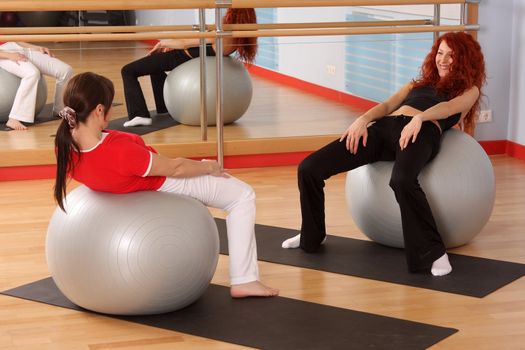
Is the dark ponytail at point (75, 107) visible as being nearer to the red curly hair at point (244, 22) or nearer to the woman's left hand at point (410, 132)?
the woman's left hand at point (410, 132)

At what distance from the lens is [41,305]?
3.35 m

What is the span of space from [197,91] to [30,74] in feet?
3.01

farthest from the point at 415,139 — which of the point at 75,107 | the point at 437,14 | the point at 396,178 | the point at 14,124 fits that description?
the point at 14,124

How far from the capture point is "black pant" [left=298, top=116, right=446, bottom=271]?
3555mm

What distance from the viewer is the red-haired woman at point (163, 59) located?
5.34 metres

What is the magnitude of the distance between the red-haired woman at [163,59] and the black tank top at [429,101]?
1.63m

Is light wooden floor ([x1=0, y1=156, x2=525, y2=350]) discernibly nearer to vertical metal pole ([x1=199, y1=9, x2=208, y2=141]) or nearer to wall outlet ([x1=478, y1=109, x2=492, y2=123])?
vertical metal pole ([x1=199, y1=9, x2=208, y2=141])

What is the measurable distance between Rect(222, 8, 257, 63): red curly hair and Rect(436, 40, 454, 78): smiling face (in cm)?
167

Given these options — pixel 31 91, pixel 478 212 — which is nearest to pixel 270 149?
pixel 31 91

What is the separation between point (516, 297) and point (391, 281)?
17.5 inches

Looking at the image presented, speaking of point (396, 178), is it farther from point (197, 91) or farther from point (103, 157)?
point (197, 91)

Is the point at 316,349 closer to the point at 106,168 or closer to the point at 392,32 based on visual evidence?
the point at 106,168

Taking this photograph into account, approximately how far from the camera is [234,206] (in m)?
3.31

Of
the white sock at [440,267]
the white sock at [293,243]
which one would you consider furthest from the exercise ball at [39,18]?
the white sock at [440,267]
